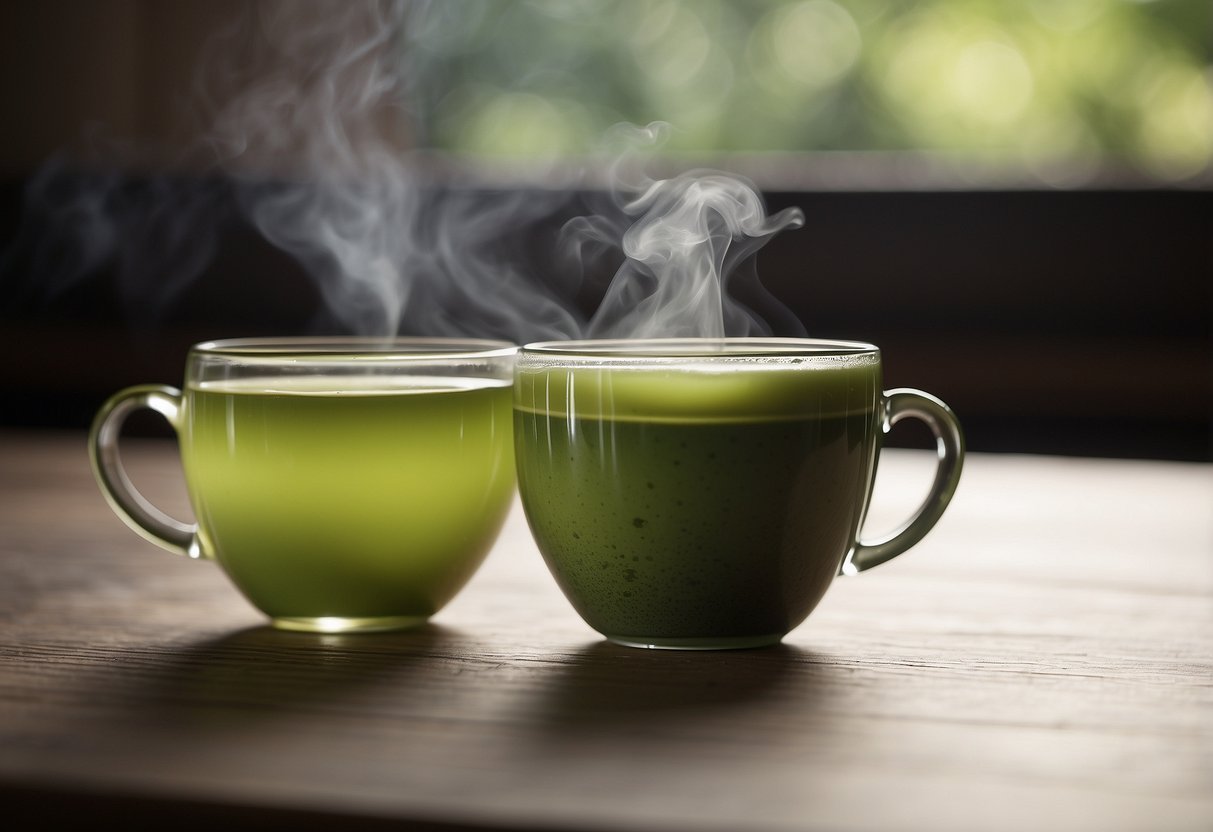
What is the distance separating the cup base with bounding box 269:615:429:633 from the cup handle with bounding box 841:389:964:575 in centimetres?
23

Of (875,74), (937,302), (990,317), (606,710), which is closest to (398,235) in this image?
(937,302)

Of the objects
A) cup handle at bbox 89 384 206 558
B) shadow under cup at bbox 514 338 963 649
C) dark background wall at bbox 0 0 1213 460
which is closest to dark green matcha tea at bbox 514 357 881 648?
shadow under cup at bbox 514 338 963 649

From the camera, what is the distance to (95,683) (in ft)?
1.91

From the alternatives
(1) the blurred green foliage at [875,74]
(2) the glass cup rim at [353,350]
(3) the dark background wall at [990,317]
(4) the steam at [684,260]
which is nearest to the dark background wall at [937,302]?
(3) the dark background wall at [990,317]

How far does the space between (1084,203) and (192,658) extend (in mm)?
2281

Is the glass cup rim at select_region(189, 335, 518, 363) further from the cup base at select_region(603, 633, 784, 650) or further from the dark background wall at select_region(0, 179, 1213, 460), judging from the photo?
the dark background wall at select_region(0, 179, 1213, 460)

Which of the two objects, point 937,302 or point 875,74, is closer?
point 937,302

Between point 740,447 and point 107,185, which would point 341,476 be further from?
point 107,185

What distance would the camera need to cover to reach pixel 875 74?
694 cm

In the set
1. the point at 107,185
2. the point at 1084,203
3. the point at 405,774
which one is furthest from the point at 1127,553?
the point at 107,185

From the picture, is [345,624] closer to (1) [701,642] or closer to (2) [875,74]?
(1) [701,642]

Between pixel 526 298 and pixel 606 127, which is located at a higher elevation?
pixel 606 127

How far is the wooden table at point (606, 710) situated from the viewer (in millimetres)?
A: 429

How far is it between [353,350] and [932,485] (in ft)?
1.05
